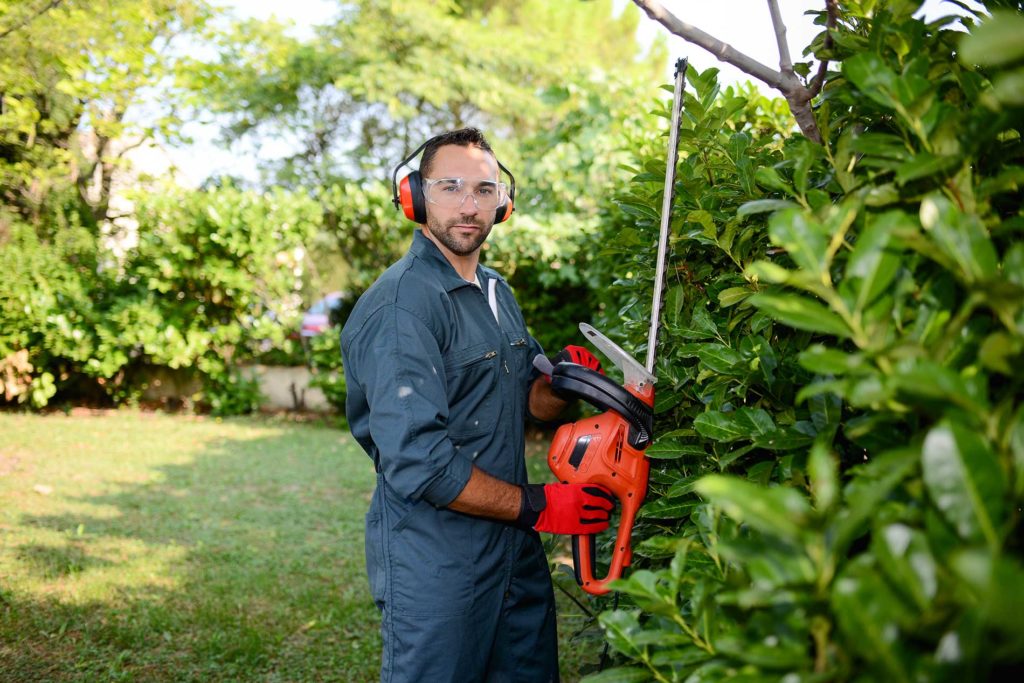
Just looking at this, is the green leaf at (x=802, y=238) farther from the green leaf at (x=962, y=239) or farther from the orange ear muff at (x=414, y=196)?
the orange ear muff at (x=414, y=196)

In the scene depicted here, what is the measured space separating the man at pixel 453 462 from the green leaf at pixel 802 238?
4.14 feet

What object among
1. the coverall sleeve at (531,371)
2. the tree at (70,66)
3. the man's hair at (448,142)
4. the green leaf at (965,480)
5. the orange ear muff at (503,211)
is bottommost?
the coverall sleeve at (531,371)

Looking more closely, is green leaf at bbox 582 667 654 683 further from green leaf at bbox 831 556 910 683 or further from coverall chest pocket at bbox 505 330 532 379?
coverall chest pocket at bbox 505 330 532 379

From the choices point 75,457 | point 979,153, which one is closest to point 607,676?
point 979,153

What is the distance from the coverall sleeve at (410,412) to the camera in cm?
198

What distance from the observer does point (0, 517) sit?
218 inches

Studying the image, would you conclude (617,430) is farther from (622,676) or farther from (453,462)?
(622,676)

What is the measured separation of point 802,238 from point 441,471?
1.31m

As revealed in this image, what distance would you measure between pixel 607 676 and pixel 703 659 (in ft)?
0.54

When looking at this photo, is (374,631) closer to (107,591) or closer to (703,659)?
(107,591)

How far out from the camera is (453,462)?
2014mm

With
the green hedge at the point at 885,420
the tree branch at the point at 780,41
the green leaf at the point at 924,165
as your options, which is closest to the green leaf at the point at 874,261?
the green hedge at the point at 885,420

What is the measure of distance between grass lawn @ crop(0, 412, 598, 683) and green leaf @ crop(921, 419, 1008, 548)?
170 centimetres

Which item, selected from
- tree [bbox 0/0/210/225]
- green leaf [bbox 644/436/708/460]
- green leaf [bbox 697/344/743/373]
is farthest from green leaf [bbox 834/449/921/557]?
tree [bbox 0/0/210/225]
